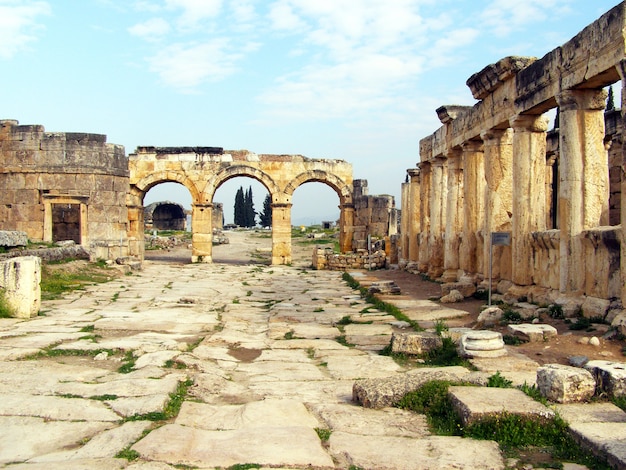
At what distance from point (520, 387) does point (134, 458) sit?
3070mm

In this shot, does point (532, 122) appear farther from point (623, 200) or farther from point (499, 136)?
point (623, 200)

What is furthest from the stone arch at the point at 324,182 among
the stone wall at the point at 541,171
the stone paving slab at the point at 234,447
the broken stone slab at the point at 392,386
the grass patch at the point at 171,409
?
the stone paving slab at the point at 234,447

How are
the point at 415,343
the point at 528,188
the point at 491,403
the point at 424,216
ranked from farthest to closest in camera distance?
the point at 424,216
the point at 528,188
the point at 415,343
the point at 491,403

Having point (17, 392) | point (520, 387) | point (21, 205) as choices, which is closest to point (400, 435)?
point (520, 387)

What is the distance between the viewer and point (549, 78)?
9.84 meters

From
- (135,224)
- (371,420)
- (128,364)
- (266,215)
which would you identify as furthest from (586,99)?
(266,215)

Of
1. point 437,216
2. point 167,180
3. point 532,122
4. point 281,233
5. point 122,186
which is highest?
point 167,180

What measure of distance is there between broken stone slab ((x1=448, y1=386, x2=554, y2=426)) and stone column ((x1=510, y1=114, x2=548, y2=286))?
21.2ft

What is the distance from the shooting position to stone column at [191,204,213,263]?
84.7 ft

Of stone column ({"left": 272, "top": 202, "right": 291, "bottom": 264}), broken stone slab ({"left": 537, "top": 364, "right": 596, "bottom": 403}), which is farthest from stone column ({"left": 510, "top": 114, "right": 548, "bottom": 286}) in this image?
stone column ({"left": 272, "top": 202, "right": 291, "bottom": 264})

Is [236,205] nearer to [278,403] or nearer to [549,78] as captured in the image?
[549,78]

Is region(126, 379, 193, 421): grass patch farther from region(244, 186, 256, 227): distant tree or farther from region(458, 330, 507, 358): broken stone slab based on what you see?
region(244, 186, 256, 227): distant tree

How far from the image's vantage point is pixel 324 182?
89.9 ft

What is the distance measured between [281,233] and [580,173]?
58.0 feet
